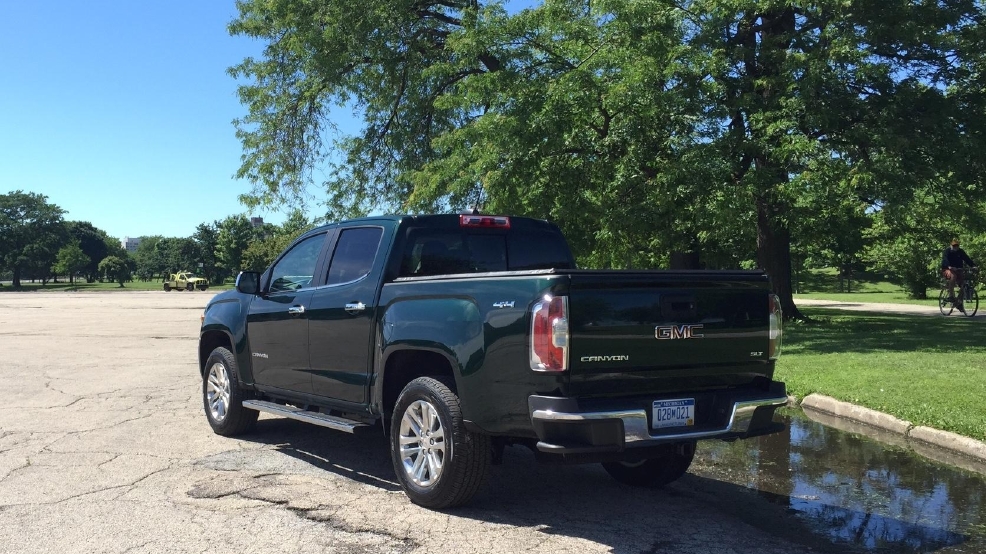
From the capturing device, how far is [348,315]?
5918mm

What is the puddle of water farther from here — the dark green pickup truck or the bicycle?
the bicycle

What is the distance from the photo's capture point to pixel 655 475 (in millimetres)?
5781

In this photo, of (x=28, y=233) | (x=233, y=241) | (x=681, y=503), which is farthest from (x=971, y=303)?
(x=28, y=233)

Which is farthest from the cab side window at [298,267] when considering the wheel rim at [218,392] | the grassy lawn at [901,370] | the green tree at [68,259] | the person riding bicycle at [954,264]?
the green tree at [68,259]

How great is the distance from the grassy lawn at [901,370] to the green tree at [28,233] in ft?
352

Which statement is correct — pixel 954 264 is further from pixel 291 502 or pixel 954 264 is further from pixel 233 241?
pixel 233 241

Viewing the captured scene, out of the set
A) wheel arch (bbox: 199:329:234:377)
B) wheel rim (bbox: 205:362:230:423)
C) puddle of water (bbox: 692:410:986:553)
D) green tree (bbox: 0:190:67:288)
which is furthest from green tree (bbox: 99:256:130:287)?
puddle of water (bbox: 692:410:986:553)

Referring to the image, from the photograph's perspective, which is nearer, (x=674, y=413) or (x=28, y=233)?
(x=674, y=413)

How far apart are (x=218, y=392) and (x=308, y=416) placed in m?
1.94

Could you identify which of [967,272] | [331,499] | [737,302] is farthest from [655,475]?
[967,272]

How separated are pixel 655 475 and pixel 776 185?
10.1 metres

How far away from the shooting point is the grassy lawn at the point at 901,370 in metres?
7.67

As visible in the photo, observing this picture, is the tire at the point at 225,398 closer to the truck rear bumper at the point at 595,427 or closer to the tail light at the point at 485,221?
the tail light at the point at 485,221

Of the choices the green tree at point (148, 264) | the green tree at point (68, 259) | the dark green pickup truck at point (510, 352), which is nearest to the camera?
the dark green pickup truck at point (510, 352)
